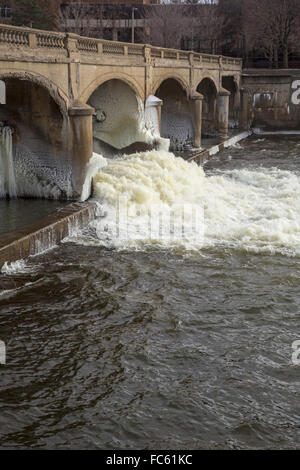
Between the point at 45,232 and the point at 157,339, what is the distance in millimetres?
4924

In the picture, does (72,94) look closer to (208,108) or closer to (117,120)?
(117,120)

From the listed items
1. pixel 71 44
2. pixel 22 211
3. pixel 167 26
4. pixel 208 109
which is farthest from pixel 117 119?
pixel 167 26

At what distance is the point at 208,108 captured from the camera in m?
35.0

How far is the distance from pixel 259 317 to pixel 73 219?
6.15m

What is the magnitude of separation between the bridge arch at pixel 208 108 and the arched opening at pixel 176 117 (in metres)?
5.69

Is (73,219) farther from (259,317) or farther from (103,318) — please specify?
(259,317)

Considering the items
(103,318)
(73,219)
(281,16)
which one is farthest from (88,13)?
(103,318)

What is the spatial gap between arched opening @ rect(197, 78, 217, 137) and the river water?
64.0 feet

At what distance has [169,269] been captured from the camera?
1213cm

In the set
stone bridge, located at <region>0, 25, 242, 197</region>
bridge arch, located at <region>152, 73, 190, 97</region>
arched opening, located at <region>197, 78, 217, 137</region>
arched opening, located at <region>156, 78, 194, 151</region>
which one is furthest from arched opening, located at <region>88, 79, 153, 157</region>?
arched opening, located at <region>197, 78, 217, 137</region>

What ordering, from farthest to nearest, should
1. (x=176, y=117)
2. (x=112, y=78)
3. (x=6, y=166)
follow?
(x=176, y=117)
(x=112, y=78)
(x=6, y=166)

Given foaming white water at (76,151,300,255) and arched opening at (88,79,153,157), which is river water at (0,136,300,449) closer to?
foaming white water at (76,151,300,255)

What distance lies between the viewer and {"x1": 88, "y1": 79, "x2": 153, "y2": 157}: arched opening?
22.6m

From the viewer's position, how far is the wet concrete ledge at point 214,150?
2517cm
